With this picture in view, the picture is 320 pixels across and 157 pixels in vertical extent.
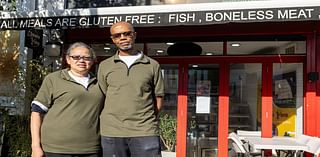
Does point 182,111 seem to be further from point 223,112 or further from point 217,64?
point 217,64

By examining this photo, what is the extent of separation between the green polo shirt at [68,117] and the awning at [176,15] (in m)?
3.21

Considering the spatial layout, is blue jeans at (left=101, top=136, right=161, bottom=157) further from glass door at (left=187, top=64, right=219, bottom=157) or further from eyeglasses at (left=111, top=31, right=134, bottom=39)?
glass door at (left=187, top=64, right=219, bottom=157)

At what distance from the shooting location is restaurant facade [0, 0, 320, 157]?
6.66 meters

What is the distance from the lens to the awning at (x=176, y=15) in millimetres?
5680

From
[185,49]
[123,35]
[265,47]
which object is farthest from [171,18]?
[123,35]

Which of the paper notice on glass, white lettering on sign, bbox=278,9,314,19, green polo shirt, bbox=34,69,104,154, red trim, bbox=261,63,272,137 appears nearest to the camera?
green polo shirt, bbox=34,69,104,154

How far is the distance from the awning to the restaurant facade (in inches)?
0.8

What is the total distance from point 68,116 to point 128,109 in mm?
430

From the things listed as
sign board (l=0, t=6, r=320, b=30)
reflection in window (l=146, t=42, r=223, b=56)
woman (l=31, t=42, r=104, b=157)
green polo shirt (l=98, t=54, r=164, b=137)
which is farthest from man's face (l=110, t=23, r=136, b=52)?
reflection in window (l=146, t=42, r=223, b=56)

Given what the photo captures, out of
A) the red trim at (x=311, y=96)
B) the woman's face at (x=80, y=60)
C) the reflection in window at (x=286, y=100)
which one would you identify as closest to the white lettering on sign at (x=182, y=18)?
the reflection in window at (x=286, y=100)

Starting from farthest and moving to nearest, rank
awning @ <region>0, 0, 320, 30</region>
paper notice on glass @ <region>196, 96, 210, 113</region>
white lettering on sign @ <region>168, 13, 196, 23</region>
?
paper notice on glass @ <region>196, 96, 210, 113</region> → white lettering on sign @ <region>168, 13, 196, 23</region> → awning @ <region>0, 0, 320, 30</region>

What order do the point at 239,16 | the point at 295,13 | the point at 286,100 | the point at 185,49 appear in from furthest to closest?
the point at 185,49, the point at 286,100, the point at 239,16, the point at 295,13

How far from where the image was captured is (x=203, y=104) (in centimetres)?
752

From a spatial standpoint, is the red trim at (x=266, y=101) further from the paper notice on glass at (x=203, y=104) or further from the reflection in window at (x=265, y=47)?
the paper notice on glass at (x=203, y=104)
